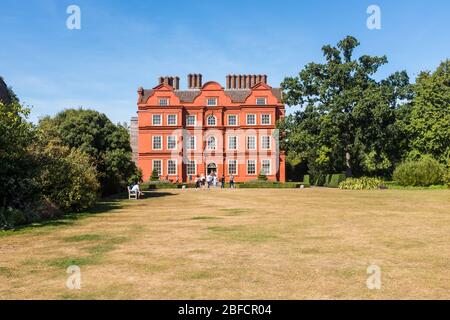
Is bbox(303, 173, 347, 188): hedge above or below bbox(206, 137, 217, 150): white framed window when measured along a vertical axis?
below

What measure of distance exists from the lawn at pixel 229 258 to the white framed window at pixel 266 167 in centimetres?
4357

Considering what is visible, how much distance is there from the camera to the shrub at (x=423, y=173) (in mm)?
40500

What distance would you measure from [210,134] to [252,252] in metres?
51.6

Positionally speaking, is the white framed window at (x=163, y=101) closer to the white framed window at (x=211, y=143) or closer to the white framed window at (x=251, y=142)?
the white framed window at (x=211, y=143)

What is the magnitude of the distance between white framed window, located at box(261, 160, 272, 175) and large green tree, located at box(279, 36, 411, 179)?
843 centimetres

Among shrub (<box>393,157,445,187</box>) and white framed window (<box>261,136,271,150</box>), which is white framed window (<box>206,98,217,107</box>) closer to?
white framed window (<box>261,136,271,150</box>)

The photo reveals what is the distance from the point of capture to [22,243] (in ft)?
36.8

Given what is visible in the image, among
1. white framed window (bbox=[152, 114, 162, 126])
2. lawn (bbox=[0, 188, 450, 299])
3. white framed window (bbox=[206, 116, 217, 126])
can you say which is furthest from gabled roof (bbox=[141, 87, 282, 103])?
lawn (bbox=[0, 188, 450, 299])

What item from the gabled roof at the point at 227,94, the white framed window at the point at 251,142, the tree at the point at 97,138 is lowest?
the tree at the point at 97,138

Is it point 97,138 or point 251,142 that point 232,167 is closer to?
point 251,142

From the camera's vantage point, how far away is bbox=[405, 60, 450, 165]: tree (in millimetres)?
45688

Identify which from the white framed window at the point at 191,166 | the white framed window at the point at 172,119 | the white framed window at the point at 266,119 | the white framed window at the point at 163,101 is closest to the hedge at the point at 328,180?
the white framed window at the point at 266,119
